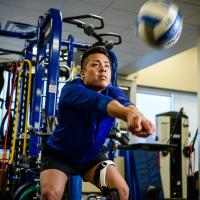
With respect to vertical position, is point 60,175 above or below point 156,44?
below

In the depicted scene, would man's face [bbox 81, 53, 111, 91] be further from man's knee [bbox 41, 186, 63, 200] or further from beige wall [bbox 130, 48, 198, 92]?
beige wall [bbox 130, 48, 198, 92]

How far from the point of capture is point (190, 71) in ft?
26.3

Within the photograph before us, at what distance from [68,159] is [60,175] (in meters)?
0.13

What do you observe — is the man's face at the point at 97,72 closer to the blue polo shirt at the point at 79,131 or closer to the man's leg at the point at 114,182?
the blue polo shirt at the point at 79,131

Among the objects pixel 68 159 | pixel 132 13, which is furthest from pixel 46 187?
pixel 132 13

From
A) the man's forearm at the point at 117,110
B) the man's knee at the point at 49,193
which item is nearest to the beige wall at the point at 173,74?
the man's knee at the point at 49,193

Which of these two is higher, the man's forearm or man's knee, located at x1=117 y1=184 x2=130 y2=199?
the man's forearm

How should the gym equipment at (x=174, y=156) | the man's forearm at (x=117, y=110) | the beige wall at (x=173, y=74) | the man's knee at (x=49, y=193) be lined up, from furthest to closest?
1. the beige wall at (x=173, y=74)
2. the gym equipment at (x=174, y=156)
3. the man's knee at (x=49, y=193)
4. the man's forearm at (x=117, y=110)

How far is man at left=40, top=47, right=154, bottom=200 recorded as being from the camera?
6.15ft

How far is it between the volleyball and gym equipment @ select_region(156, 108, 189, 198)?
14.0 ft

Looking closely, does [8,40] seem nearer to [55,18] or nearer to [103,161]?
[55,18]

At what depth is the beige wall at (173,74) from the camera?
7.64 metres

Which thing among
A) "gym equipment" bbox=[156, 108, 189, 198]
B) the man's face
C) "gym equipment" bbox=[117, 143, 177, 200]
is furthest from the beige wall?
the man's face

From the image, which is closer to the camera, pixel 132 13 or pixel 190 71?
pixel 132 13
